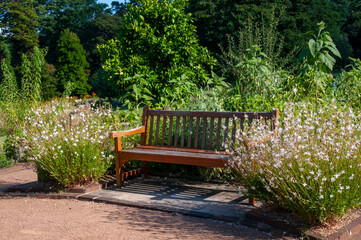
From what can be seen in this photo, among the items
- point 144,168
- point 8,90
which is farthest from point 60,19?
point 144,168

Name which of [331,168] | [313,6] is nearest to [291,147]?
[331,168]

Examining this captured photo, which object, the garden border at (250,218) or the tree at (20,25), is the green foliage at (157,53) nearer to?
the garden border at (250,218)

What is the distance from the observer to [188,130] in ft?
18.0

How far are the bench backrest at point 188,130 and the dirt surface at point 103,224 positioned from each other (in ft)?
4.54

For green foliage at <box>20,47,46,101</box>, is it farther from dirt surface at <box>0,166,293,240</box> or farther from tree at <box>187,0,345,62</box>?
tree at <box>187,0,345,62</box>

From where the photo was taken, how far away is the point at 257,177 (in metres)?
3.63

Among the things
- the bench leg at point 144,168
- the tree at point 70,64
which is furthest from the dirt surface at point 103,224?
the tree at point 70,64

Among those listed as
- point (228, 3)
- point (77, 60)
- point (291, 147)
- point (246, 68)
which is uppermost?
point (228, 3)

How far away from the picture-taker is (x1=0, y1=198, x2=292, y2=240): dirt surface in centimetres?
352

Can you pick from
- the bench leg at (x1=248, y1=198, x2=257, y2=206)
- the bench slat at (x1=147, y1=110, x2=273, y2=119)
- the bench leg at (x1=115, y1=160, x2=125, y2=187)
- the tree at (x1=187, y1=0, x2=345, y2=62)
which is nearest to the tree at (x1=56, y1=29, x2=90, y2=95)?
the tree at (x1=187, y1=0, x2=345, y2=62)

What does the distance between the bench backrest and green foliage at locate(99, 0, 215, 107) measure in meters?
0.95

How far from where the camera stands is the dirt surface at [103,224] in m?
3.52

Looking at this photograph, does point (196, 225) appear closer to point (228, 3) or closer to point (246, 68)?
point (246, 68)

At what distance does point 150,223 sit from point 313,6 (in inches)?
1353
